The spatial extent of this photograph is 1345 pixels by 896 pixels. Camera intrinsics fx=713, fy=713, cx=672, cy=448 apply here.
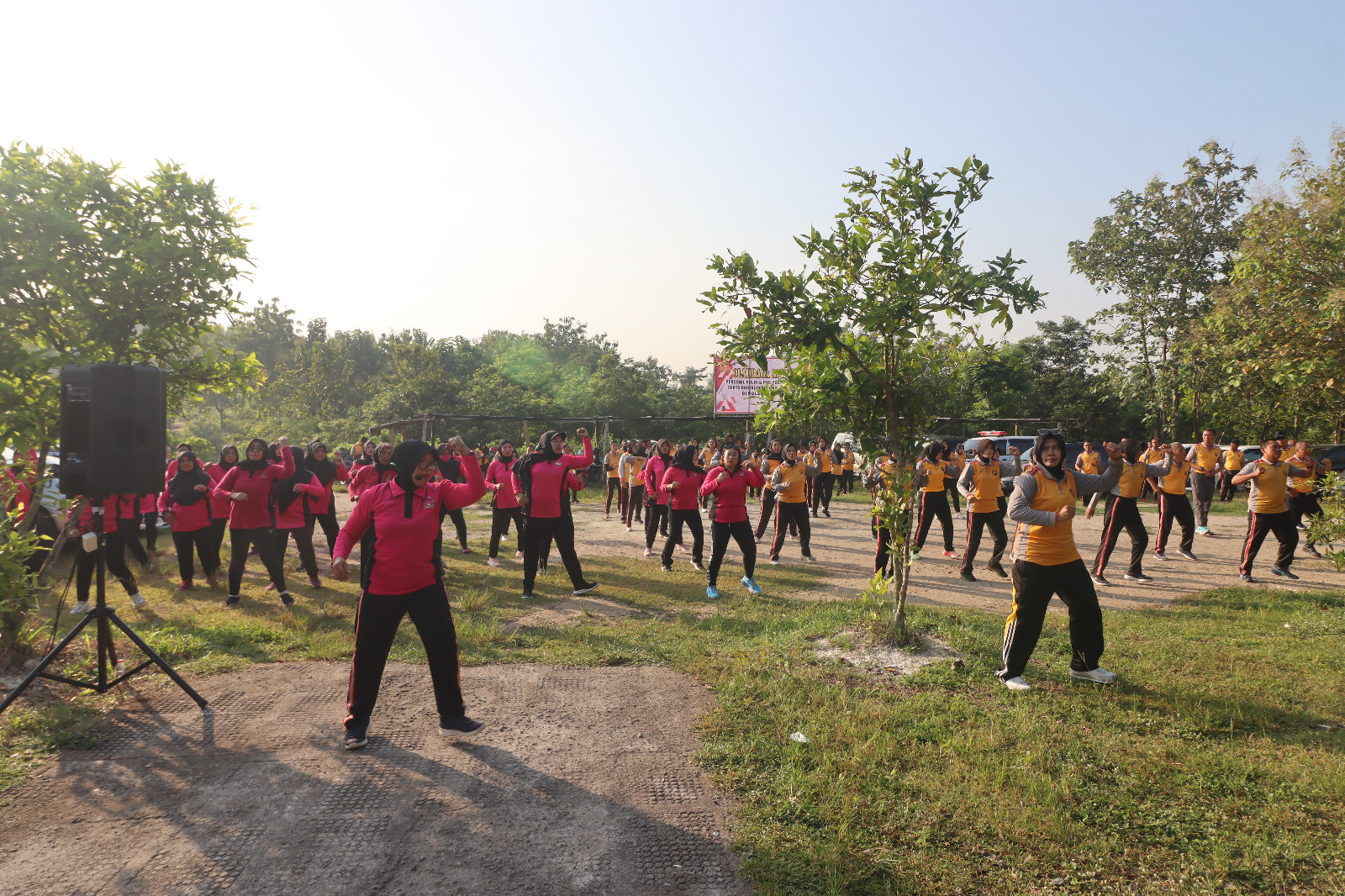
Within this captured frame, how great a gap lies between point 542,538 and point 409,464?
13.6 ft

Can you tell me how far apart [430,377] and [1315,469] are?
3205 cm

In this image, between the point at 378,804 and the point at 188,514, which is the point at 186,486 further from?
the point at 378,804

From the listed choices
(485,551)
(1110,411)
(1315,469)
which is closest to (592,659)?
(485,551)

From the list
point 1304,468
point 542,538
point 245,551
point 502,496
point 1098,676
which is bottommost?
point 245,551

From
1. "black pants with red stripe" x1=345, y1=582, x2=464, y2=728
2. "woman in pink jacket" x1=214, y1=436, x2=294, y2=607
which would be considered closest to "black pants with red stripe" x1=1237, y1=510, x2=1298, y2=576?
"black pants with red stripe" x1=345, y1=582, x2=464, y2=728

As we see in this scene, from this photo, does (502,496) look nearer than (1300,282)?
Yes

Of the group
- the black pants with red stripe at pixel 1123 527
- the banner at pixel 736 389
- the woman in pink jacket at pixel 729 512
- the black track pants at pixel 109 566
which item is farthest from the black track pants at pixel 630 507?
the banner at pixel 736 389

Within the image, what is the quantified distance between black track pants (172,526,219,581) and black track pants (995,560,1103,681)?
9167mm

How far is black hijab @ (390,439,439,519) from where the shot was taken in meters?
4.50

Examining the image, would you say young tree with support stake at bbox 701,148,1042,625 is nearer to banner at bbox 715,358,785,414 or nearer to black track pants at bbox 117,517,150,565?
black track pants at bbox 117,517,150,565

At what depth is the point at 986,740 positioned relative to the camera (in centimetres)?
431

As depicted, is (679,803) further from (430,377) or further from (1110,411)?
(1110,411)

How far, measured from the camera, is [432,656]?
454 centimetres

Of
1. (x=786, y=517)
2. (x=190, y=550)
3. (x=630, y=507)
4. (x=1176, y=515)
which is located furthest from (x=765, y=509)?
(x=190, y=550)
